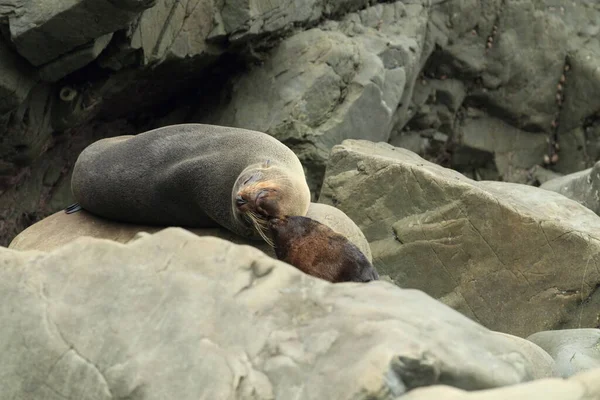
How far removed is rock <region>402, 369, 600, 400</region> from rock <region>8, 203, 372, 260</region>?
274cm

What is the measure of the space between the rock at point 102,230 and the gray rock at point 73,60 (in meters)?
1.31

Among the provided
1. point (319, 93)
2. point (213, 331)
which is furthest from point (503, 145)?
point (213, 331)

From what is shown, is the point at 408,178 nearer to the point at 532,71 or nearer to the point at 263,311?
the point at 263,311

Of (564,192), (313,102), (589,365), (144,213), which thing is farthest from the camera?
(313,102)

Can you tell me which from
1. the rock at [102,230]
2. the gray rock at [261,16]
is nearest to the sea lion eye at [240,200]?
the rock at [102,230]

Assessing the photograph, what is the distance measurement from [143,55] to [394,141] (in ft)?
13.4

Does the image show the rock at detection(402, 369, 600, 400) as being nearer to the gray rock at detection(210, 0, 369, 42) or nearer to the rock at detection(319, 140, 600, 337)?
the rock at detection(319, 140, 600, 337)

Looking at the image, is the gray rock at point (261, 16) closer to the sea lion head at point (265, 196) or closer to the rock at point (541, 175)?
the sea lion head at point (265, 196)

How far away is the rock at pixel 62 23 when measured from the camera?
6414 millimetres

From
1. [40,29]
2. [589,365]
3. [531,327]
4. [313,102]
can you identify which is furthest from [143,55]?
[589,365]

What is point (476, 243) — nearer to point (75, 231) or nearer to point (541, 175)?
point (75, 231)

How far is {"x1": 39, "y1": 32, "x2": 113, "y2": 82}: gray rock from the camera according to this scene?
22.6 ft

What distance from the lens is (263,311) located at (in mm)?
2887

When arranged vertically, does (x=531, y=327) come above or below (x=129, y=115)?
above
